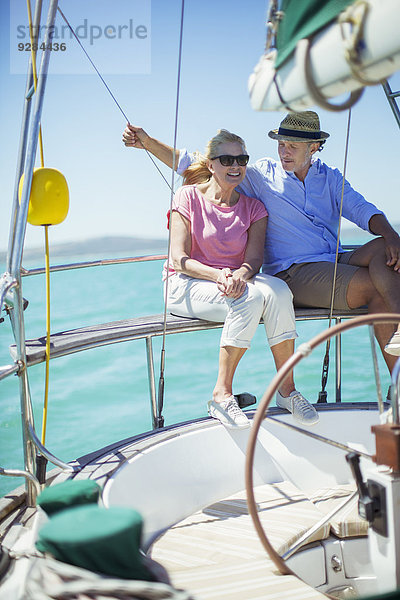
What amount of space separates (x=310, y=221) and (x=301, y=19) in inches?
58.3

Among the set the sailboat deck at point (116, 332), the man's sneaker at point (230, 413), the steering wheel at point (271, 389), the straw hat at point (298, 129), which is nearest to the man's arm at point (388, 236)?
the sailboat deck at point (116, 332)

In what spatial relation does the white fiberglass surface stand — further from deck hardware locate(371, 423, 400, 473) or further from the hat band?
the hat band

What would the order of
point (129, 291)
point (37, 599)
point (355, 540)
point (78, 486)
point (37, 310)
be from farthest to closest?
1. point (129, 291)
2. point (37, 310)
3. point (355, 540)
4. point (78, 486)
5. point (37, 599)

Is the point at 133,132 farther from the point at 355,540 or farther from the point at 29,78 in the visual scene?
the point at 355,540

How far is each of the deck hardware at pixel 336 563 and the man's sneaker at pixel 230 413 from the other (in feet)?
1.54

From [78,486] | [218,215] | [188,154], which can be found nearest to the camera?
[78,486]

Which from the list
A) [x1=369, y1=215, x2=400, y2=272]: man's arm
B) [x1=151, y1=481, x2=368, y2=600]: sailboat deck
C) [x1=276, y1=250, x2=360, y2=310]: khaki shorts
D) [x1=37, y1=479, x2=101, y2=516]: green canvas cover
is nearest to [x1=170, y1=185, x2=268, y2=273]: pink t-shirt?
[x1=276, y1=250, x2=360, y2=310]: khaki shorts

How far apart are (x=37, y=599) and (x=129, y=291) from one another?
23.3 metres

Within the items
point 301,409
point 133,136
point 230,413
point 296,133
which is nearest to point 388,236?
point 296,133

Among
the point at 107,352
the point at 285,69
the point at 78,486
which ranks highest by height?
the point at 285,69

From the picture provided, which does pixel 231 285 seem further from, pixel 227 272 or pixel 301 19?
pixel 301 19

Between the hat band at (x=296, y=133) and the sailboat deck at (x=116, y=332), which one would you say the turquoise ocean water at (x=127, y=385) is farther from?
the hat band at (x=296, y=133)

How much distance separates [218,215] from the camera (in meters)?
2.47

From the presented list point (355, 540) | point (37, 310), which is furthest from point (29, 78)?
point (37, 310)
